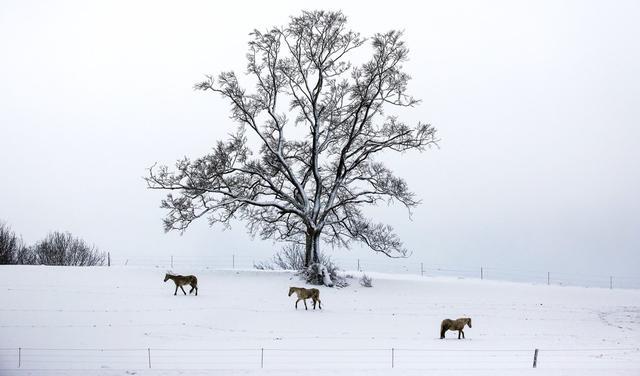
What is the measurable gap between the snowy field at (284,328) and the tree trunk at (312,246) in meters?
1.41

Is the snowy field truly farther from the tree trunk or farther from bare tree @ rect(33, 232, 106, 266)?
bare tree @ rect(33, 232, 106, 266)

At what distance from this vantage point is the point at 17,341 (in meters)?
19.9

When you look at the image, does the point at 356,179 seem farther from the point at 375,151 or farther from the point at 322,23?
the point at 322,23

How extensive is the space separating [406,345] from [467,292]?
39.5ft

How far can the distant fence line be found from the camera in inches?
713

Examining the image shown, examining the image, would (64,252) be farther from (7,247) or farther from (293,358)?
(293,358)

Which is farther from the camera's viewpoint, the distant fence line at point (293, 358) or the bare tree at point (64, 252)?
the bare tree at point (64, 252)

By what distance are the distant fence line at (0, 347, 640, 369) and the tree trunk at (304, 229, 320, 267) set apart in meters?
12.0

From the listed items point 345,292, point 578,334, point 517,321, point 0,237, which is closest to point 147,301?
point 345,292

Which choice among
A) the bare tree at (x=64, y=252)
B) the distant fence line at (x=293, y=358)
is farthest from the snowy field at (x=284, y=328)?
the bare tree at (x=64, y=252)

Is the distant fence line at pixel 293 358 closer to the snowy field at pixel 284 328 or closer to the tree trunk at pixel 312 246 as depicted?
the snowy field at pixel 284 328

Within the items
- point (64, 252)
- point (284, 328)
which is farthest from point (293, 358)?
point (64, 252)

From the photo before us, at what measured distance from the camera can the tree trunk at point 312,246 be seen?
32719 mm

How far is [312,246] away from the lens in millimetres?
32906
